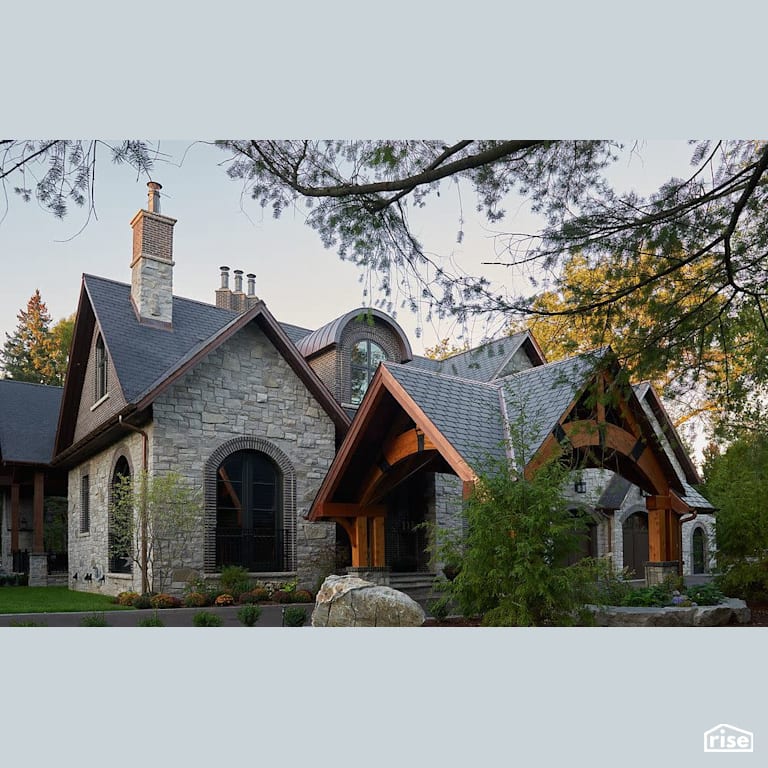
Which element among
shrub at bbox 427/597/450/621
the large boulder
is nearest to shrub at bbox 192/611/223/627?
the large boulder

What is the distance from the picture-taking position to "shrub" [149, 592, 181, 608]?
8.76 meters

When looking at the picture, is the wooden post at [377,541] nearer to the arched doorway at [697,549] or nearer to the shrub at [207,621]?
the shrub at [207,621]

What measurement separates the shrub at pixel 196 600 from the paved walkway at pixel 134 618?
0.91 feet

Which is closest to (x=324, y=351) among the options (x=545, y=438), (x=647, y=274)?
(x=545, y=438)

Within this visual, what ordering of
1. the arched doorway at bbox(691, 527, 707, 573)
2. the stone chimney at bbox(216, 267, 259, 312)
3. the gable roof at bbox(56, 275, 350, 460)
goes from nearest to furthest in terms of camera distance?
1. the stone chimney at bbox(216, 267, 259, 312)
2. the gable roof at bbox(56, 275, 350, 460)
3. the arched doorway at bbox(691, 527, 707, 573)

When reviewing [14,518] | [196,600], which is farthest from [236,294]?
[14,518]

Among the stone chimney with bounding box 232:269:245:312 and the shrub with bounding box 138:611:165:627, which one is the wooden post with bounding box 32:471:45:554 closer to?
the stone chimney with bounding box 232:269:245:312

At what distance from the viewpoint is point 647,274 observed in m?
5.57

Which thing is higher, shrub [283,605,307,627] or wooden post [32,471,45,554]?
wooden post [32,471,45,554]

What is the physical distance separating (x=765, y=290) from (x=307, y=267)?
4.44 m

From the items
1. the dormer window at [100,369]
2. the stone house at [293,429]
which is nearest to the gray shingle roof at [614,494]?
the stone house at [293,429]

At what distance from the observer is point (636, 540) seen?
13.4m

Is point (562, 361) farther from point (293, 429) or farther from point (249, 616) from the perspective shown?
point (293, 429)

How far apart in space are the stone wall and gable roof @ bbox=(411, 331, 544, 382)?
85.4 inches
